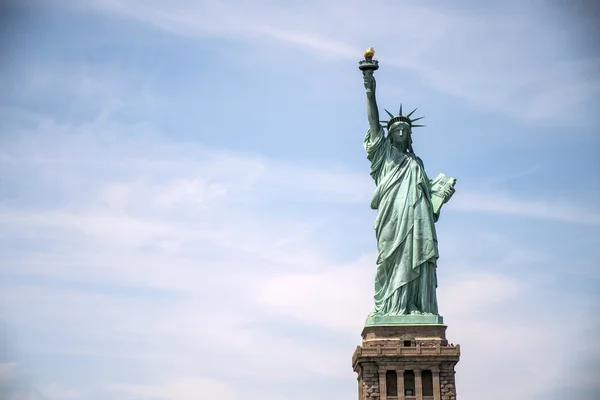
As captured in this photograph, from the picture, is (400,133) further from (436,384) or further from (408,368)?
(436,384)

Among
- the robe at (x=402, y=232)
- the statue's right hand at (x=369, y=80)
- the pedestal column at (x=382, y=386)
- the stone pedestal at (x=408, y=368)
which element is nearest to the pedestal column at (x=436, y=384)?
the stone pedestal at (x=408, y=368)

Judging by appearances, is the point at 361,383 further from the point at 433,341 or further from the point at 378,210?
the point at 378,210

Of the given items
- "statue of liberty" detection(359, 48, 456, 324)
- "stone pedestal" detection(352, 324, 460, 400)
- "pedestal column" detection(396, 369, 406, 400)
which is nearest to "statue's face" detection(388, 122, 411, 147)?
"statue of liberty" detection(359, 48, 456, 324)

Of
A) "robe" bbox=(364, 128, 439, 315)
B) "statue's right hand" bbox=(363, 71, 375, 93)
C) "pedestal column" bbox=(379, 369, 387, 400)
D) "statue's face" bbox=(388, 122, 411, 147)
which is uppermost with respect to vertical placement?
"statue's right hand" bbox=(363, 71, 375, 93)

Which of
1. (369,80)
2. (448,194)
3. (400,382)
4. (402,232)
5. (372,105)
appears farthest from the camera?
(448,194)

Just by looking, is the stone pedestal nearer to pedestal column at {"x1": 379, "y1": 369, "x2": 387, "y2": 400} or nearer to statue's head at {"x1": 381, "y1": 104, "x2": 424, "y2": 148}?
pedestal column at {"x1": 379, "y1": 369, "x2": 387, "y2": 400}

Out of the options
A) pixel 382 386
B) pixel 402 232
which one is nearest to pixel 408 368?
pixel 382 386

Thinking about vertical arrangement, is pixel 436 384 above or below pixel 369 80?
below
